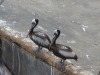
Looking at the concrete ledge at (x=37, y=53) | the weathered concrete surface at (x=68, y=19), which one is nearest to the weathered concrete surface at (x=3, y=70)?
the concrete ledge at (x=37, y=53)

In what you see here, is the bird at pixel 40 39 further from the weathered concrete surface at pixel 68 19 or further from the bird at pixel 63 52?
the weathered concrete surface at pixel 68 19

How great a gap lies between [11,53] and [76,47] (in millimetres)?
2760

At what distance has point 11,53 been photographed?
7.18 meters

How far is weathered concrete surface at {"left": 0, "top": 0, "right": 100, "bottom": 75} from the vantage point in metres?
9.43

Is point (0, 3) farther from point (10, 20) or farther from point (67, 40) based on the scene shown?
point (67, 40)

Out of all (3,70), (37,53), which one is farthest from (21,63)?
(37,53)

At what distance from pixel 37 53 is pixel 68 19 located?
512 cm

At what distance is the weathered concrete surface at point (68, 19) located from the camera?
9430mm

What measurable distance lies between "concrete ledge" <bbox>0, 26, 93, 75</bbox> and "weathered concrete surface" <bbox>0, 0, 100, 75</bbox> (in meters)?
2.47

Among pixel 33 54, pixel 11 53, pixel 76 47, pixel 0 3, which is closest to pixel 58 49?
pixel 33 54

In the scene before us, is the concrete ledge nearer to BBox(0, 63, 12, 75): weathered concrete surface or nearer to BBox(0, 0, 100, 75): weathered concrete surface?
BBox(0, 63, 12, 75): weathered concrete surface

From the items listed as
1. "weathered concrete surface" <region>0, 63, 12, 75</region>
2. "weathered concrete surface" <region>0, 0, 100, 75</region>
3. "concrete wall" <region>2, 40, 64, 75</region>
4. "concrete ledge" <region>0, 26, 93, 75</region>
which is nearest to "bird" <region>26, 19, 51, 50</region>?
"concrete ledge" <region>0, 26, 93, 75</region>

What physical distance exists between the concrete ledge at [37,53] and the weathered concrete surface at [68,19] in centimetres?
247

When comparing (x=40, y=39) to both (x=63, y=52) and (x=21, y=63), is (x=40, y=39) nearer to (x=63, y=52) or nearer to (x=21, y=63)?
(x=63, y=52)
